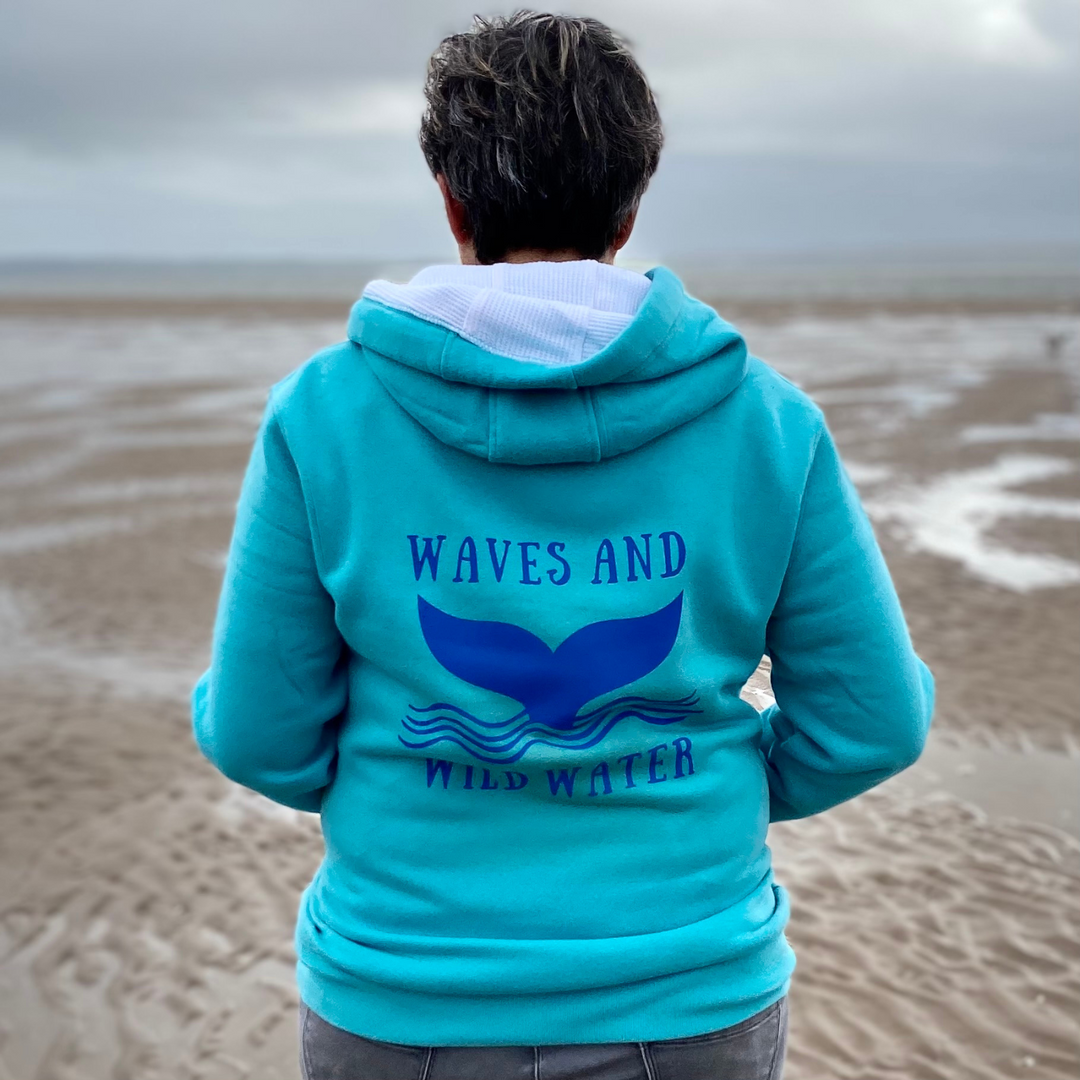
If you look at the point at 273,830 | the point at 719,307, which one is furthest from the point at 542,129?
the point at 719,307

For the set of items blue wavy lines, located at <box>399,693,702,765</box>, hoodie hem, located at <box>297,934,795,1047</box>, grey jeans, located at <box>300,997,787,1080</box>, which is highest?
blue wavy lines, located at <box>399,693,702,765</box>

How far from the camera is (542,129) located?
132 centimetres

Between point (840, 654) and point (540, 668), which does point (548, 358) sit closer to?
point (540, 668)

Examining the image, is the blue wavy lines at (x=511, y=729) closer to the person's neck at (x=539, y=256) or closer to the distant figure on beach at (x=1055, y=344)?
the person's neck at (x=539, y=256)

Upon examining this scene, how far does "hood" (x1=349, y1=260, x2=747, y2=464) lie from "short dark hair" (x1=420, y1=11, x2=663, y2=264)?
8cm

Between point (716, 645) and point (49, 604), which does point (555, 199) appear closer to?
point (716, 645)

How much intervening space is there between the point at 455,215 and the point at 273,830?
4.11 m

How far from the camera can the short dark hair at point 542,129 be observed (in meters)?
1.33

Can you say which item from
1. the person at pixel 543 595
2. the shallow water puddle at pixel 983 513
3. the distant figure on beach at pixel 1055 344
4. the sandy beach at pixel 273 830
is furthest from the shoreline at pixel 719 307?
the person at pixel 543 595

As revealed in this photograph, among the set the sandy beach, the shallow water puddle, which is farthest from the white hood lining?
the shallow water puddle

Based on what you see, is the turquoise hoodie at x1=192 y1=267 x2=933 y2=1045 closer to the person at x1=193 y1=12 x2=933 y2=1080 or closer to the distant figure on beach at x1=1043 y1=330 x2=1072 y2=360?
the person at x1=193 y1=12 x2=933 y2=1080

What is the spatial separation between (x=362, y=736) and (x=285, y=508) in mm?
315

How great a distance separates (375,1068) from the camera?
143 cm

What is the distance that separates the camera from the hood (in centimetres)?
129
